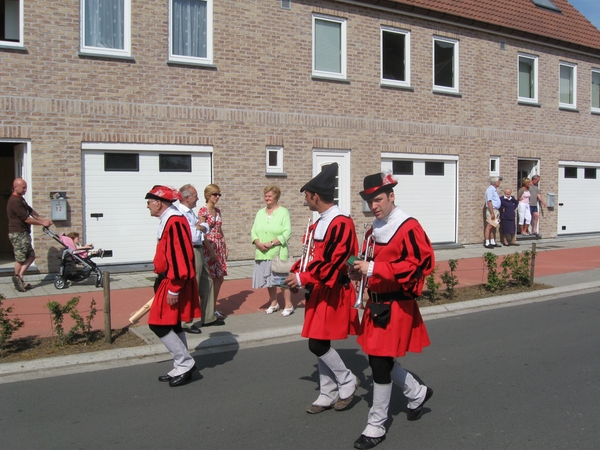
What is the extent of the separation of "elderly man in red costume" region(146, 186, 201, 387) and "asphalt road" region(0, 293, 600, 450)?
0.32 m

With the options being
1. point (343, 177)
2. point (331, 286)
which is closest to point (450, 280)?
point (343, 177)

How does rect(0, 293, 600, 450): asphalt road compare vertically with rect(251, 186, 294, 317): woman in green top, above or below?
below

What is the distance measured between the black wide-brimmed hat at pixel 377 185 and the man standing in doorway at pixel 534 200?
14877 millimetres

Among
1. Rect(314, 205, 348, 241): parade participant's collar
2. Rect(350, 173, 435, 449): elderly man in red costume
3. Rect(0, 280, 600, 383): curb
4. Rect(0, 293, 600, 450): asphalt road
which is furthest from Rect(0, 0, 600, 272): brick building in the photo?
Rect(350, 173, 435, 449): elderly man in red costume

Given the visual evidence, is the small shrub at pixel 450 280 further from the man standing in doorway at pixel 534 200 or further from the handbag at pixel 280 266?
the man standing in doorway at pixel 534 200

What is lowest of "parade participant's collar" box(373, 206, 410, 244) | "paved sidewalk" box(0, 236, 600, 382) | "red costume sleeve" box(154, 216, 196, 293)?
"paved sidewalk" box(0, 236, 600, 382)

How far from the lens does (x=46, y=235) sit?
11.2 meters

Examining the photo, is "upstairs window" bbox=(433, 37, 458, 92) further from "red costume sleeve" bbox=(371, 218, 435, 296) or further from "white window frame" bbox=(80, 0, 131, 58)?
"red costume sleeve" bbox=(371, 218, 435, 296)

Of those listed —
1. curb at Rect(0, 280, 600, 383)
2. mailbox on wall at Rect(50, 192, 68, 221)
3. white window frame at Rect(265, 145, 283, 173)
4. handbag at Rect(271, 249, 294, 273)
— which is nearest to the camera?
curb at Rect(0, 280, 600, 383)

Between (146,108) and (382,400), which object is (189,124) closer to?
(146,108)

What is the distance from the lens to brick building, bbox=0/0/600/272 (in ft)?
37.4

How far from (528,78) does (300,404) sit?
639 inches

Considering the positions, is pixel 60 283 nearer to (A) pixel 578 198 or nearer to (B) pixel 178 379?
(B) pixel 178 379

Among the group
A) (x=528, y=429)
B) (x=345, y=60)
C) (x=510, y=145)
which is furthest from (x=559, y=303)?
(x=510, y=145)
